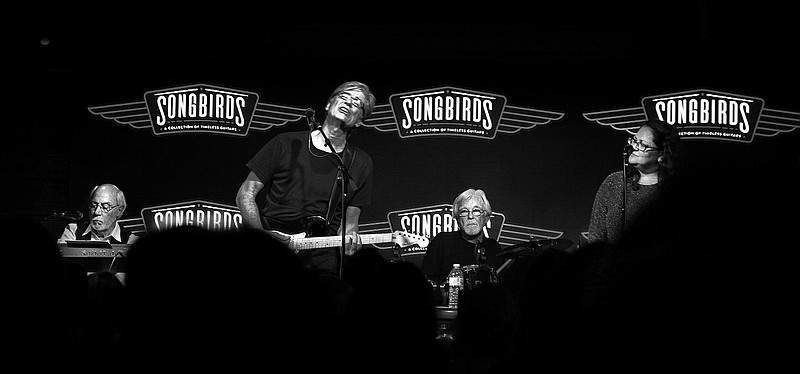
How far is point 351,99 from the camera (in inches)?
237

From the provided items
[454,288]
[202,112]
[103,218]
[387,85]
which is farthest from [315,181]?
[202,112]

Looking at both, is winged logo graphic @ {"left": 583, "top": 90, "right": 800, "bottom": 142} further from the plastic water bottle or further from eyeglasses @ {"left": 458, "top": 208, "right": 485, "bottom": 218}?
the plastic water bottle

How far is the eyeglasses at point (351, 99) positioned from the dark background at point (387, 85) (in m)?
1.65

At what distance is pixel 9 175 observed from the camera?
769 cm

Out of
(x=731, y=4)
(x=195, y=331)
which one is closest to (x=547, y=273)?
(x=195, y=331)

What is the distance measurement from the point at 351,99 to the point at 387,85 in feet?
5.79

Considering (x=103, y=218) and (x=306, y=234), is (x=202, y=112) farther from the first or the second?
(x=306, y=234)

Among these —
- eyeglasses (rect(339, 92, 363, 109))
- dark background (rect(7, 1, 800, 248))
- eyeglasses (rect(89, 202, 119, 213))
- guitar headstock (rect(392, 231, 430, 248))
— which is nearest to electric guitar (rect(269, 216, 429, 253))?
guitar headstock (rect(392, 231, 430, 248))

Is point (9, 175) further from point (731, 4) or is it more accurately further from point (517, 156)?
point (731, 4)

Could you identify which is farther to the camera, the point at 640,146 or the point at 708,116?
the point at 708,116

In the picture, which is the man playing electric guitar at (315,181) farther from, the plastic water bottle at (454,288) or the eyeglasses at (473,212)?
the eyeglasses at (473,212)

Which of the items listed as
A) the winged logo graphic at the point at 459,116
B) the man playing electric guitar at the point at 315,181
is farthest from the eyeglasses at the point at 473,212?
the man playing electric guitar at the point at 315,181

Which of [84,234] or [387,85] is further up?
[387,85]

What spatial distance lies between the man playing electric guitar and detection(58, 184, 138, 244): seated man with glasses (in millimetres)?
1431
